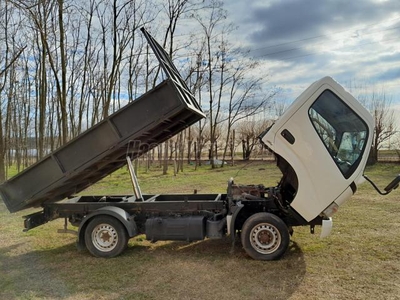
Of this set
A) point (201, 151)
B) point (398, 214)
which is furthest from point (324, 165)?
point (201, 151)

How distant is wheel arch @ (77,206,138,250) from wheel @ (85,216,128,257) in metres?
0.08

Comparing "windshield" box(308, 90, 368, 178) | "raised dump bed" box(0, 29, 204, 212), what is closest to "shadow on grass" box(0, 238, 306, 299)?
"raised dump bed" box(0, 29, 204, 212)

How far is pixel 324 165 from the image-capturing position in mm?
4922

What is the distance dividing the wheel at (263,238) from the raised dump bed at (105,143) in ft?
6.99

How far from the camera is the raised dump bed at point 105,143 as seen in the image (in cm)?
548

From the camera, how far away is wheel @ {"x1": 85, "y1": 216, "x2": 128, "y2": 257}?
18.7ft

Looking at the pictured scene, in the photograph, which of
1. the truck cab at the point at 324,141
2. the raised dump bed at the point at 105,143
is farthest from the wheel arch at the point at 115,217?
the truck cab at the point at 324,141

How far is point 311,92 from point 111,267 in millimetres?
4059

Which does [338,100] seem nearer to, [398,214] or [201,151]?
[398,214]

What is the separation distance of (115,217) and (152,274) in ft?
3.92

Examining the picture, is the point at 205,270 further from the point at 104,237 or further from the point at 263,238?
the point at 104,237

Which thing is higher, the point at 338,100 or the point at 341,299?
the point at 338,100

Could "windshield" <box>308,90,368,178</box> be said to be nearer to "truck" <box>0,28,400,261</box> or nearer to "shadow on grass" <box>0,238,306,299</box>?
"truck" <box>0,28,400,261</box>

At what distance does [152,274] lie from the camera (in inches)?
196
